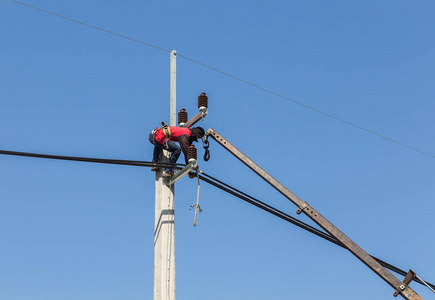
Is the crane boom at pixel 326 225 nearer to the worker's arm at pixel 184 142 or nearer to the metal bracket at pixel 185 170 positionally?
the worker's arm at pixel 184 142

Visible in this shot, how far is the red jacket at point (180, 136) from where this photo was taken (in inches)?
439

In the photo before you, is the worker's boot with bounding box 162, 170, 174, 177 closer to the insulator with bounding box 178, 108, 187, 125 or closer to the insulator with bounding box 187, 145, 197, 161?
the insulator with bounding box 187, 145, 197, 161

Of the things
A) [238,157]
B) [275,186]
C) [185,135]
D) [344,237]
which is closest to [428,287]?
[344,237]

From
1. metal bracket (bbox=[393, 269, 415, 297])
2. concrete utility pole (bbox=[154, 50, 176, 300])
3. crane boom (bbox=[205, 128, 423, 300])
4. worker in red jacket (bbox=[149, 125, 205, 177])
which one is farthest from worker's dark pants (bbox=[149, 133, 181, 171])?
metal bracket (bbox=[393, 269, 415, 297])

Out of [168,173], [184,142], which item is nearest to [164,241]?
[168,173]

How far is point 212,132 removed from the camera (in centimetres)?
1173

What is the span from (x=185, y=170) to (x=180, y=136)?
0.76 m

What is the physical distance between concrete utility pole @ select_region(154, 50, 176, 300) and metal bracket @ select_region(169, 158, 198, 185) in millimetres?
138

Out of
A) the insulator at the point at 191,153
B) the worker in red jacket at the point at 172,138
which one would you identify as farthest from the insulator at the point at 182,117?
the insulator at the point at 191,153

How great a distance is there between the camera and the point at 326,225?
10.8 metres

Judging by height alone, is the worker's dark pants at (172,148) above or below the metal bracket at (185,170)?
above

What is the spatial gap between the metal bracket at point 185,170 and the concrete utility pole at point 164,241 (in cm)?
14

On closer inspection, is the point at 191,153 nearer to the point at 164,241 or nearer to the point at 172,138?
the point at 172,138

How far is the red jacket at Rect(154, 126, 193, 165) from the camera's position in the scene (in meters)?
Result: 11.1
